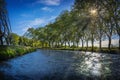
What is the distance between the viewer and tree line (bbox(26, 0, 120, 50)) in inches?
1307

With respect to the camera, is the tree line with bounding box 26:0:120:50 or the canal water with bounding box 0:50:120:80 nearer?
the canal water with bounding box 0:50:120:80

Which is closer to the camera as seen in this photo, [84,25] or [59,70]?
[59,70]

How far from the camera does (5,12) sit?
33719 mm

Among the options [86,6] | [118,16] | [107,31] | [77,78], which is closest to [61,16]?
[107,31]

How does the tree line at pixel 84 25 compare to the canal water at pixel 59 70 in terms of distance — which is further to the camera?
the tree line at pixel 84 25

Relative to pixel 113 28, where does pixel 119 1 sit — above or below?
above

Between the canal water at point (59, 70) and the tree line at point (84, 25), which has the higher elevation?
the tree line at point (84, 25)

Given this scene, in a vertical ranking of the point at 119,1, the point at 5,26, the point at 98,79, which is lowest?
the point at 98,79

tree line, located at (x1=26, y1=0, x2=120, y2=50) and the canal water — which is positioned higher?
tree line, located at (x1=26, y1=0, x2=120, y2=50)

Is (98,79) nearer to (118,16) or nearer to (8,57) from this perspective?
(8,57)

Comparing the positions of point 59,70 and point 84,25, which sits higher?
point 84,25

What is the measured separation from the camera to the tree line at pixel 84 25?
3321 centimetres

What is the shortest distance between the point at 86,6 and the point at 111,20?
145ft

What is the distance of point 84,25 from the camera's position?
45.4 meters
